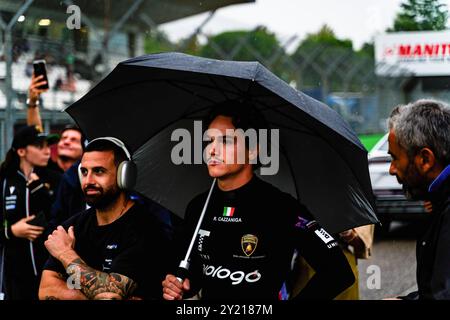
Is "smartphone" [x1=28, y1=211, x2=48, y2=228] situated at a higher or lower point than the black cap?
lower

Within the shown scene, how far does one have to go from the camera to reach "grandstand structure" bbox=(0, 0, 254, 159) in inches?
287

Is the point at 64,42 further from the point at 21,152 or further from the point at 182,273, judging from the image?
the point at 182,273

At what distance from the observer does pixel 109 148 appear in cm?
318

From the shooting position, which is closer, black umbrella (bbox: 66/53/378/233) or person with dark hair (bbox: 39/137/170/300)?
person with dark hair (bbox: 39/137/170/300)

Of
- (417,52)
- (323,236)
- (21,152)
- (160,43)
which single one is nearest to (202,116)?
(323,236)

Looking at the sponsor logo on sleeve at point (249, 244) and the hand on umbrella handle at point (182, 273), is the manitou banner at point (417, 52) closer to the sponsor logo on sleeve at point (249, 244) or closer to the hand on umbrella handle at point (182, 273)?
the sponsor logo on sleeve at point (249, 244)

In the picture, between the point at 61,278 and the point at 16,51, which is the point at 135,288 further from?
the point at 16,51

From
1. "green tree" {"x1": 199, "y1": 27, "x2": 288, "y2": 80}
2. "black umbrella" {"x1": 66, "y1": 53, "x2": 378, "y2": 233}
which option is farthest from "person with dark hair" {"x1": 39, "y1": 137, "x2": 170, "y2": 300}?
"green tree" {"x1": 199, "y1": 27, "x2": 288, "y2": 80}

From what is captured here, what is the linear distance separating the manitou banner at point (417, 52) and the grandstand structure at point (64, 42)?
2033 millimetres

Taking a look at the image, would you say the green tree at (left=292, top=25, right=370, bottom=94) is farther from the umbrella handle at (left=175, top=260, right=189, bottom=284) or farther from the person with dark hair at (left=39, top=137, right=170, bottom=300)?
the umbrella handle at (left=175, top=260, right=189, bottom=284)

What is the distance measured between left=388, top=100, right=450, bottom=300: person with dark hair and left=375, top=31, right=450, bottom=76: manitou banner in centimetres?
329

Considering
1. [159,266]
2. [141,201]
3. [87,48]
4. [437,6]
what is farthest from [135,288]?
[87,48]

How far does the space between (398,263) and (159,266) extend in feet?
20.5

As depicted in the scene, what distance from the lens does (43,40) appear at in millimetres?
8375
